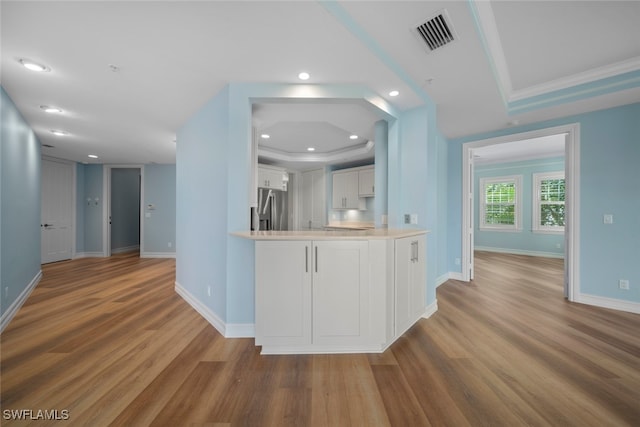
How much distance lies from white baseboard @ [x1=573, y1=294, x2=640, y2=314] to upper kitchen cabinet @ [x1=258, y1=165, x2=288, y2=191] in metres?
5.45

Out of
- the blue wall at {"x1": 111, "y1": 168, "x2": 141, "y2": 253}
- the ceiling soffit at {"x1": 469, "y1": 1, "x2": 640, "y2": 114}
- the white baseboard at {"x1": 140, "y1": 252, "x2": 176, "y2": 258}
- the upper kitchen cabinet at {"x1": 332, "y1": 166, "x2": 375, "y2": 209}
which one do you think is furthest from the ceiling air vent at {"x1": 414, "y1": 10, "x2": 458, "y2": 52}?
the blue wall at {"x1": 111, "y1": 168, "x2": 141, "y2": 253}

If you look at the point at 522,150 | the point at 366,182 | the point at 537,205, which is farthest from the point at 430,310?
the point at 537,205

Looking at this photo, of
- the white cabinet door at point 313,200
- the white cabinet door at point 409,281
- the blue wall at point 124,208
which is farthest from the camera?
the blue wall at point 124,208

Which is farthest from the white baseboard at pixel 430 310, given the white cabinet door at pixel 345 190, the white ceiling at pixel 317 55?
the white cabinet door at pixel 345 190

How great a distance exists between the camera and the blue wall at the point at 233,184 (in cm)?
248

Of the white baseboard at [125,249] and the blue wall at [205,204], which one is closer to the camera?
the blue wall at [205,204]

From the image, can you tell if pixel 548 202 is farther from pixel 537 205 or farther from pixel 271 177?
pixel 271 177

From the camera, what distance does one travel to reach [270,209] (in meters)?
5.72

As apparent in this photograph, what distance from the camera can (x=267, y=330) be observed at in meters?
2.16

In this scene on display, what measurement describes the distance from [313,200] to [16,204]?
5.11m

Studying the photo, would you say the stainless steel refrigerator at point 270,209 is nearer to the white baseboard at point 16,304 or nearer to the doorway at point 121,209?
the white baseboard at point 16,304

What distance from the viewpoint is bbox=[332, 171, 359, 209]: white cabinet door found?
5984 millimetres

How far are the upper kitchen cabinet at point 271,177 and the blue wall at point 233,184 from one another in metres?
2.04

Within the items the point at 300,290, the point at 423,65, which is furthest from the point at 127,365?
the point at 423,65
